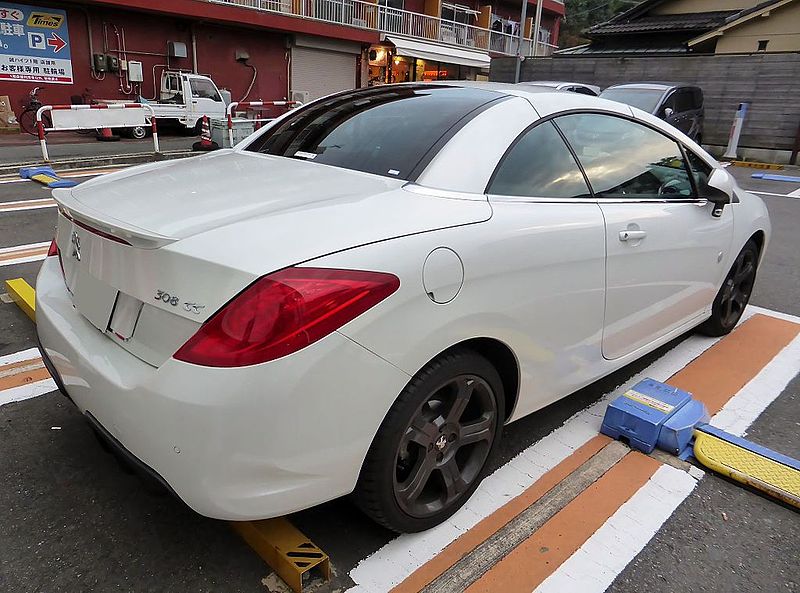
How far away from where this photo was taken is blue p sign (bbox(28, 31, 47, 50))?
1700 cm

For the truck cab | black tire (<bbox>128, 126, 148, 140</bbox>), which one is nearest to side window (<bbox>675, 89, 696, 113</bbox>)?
the truck cab

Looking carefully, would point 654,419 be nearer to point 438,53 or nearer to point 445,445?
point 445,445

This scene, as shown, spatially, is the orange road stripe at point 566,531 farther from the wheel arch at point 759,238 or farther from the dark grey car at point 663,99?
the dark grey car at point 663,99

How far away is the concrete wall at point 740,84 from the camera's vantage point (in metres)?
14.0

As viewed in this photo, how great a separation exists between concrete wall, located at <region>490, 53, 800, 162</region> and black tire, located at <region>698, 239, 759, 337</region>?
12.4 m

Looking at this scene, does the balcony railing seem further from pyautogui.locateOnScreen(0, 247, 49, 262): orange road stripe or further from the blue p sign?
pyautogui.locateOnScreen(0, 247, 49, 262): orange road stripe

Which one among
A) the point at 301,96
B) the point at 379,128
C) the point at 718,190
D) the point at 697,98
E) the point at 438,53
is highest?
the point at 438,53

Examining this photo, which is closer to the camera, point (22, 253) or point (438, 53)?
point (22, 253)

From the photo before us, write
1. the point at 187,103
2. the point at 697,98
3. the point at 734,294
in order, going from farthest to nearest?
1. the point at 187,103
2. the point at 697,98
3. the point at 734,294

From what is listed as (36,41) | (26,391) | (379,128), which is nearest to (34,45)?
(36,41)

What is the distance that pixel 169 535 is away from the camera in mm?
2115

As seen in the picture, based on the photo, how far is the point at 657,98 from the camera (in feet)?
37.9

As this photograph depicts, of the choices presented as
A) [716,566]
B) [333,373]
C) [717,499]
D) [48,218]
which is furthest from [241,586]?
[48,218]

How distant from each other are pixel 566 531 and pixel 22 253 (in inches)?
205
